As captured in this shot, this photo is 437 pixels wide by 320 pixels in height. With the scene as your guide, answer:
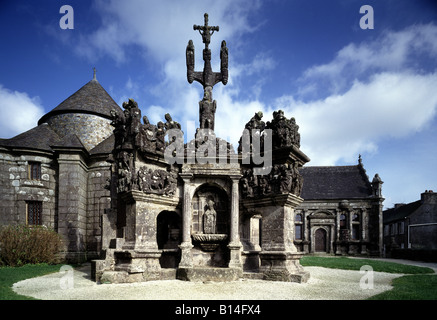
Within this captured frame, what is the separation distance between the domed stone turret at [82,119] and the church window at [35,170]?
2.90 m

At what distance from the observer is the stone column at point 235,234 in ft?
33.1

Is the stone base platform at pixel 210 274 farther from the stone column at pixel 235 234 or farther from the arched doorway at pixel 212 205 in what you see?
the arched doorway at pixel 212 205

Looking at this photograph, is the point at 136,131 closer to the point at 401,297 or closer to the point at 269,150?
the point at 269,150

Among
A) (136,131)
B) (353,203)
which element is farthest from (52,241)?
(353,203)

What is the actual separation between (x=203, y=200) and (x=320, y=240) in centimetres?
2816

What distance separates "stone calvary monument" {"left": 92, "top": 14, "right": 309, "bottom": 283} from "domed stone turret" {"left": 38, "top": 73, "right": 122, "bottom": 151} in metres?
11.5

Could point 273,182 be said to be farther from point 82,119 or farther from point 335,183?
point 335,183

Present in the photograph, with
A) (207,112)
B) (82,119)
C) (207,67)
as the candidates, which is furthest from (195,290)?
(82,119)

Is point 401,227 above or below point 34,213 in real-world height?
below

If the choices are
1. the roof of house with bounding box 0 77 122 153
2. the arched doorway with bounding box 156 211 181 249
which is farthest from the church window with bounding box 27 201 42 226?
the arched doorway with bounding box 156 211 181 249

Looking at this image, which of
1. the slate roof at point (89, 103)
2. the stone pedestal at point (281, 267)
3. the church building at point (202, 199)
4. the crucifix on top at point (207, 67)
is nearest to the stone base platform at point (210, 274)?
the church building at point (202, 199)

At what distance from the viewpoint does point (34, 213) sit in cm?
1866
